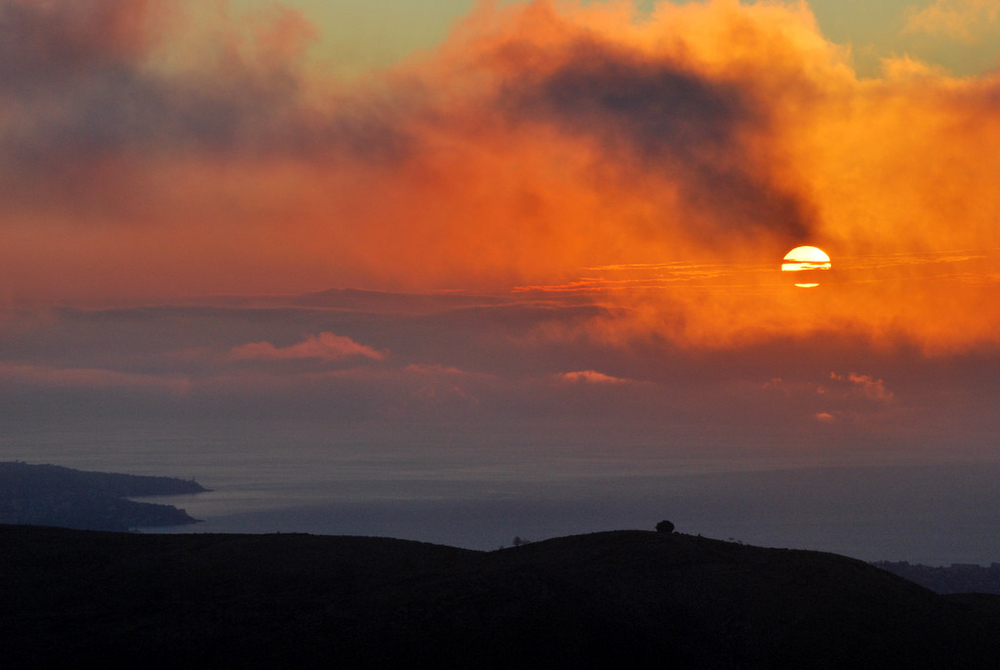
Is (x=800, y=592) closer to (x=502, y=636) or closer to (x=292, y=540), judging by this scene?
(x=502, y=636)

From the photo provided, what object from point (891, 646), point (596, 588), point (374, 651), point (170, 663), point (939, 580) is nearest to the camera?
point (170, 663)

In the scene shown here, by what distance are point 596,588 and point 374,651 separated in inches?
517

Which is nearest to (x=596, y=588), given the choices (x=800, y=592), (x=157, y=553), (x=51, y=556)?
(x=800, y=592)

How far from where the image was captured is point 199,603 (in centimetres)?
4400

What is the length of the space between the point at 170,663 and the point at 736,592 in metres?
28.5

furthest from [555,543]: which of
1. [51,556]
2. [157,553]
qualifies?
[51,556]

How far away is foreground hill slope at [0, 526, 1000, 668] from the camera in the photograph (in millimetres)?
38875

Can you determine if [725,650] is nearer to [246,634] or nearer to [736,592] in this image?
[736,592]

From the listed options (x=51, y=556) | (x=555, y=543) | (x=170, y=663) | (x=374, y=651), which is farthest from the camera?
(x=555, y=543)

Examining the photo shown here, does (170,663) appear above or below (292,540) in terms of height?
below

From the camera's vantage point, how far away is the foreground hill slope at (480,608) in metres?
38.9

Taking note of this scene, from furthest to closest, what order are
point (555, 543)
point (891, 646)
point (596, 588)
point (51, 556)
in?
point (555, 543) < point (51, 556) < point (596, 588) < point (891, 646)

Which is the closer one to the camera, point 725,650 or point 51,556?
point 725,650

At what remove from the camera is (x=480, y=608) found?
4312 cm
